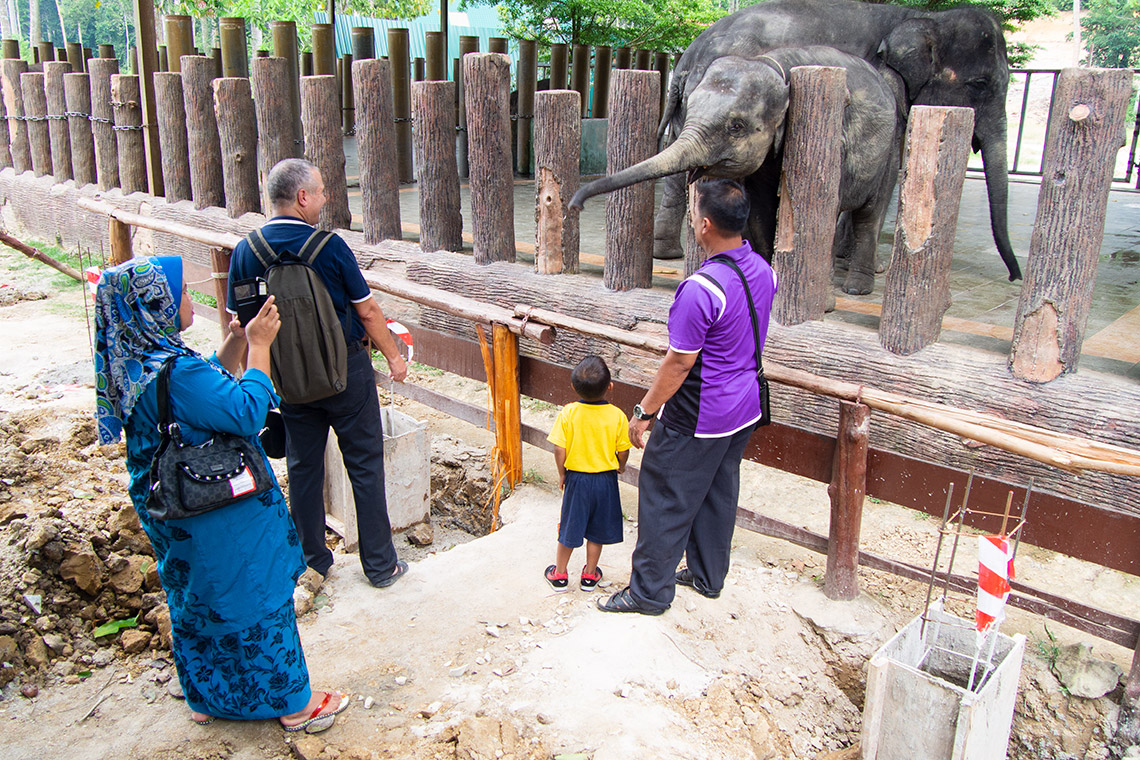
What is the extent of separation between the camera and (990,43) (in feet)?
16.7

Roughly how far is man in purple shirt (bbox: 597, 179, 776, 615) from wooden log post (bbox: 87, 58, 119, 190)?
267 inches

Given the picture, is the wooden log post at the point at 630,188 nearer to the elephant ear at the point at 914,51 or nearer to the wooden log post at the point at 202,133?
the elephant ear at the point at 914,51

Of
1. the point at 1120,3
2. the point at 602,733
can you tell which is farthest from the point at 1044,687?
the point at 1120,3

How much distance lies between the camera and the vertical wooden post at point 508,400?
4387 millimetres

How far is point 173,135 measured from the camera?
698 centimetres

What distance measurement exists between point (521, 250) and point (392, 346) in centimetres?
246

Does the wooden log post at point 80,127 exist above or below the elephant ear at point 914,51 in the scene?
below

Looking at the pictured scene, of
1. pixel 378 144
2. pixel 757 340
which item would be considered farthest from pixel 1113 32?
pixel 757 340

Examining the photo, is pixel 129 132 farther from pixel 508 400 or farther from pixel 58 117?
pixel 508 400

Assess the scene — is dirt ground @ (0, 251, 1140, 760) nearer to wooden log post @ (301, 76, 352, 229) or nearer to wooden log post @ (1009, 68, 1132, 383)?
wooden log post @ (1009, 68, 1132, 383)

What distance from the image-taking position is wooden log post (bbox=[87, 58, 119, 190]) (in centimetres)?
784

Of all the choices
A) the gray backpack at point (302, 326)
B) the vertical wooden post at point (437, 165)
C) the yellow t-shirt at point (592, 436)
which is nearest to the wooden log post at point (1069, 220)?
the yellow t-shirt at point (592, 436)

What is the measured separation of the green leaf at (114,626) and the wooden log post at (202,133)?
398cm

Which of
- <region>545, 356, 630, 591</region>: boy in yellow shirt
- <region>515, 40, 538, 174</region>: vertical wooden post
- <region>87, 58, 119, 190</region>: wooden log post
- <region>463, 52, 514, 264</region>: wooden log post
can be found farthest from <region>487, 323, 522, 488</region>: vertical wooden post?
<region>87, 58, 119, 190</region>: wooden log post
